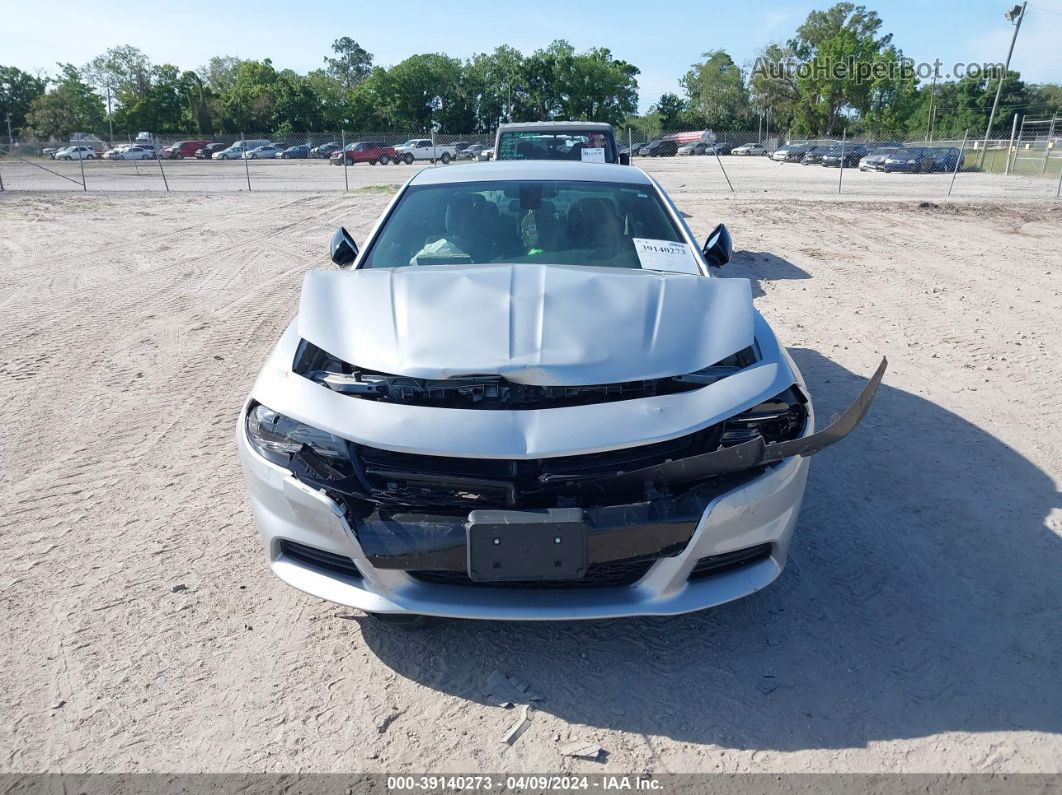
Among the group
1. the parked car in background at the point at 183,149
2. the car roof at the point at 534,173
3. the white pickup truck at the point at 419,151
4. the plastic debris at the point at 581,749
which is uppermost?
the car roof at the point at 534,173

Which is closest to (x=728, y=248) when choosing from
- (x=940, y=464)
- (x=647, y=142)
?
(x=940, y=464)

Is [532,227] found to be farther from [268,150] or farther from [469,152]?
[268,150]

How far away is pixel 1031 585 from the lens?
3197 millimetres

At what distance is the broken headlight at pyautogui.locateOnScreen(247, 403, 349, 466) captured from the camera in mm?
2602

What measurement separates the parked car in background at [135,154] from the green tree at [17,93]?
38459 mm

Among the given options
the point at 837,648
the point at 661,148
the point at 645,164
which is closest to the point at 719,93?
the point at 661,148

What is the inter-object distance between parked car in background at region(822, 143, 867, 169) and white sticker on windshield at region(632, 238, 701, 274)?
41.7 metres

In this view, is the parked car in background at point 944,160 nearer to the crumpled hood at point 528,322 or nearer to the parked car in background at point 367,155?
the parked car in background at point 367,155

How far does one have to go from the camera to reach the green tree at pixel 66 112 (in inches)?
2958

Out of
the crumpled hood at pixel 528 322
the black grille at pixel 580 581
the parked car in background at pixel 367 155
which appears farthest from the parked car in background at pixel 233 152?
the black grille at pixel 580 581

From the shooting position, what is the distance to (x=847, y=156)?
1693 inches

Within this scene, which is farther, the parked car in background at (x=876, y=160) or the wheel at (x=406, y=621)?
the parked car in background at (x=876, y=160)

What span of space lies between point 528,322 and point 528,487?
712 millimetres

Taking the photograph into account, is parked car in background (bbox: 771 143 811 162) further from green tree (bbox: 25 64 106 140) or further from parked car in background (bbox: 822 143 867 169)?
green tree (bbox: 25 64 106 140)
